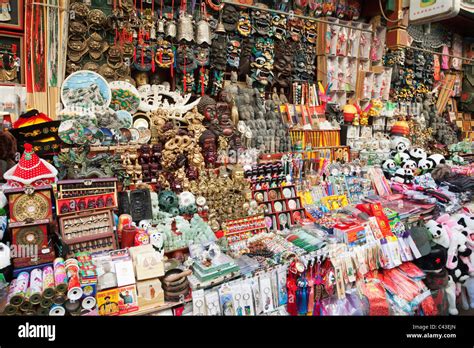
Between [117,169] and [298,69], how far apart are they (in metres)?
3.51

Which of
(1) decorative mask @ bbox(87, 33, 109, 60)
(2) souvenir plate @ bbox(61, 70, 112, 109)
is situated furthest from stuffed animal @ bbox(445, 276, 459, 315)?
(1) decorative mask @ bbox(87, 33, 109, 60)

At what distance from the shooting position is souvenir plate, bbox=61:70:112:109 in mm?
3260

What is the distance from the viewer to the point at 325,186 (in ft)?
13.6

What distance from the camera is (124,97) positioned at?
3.54 meters

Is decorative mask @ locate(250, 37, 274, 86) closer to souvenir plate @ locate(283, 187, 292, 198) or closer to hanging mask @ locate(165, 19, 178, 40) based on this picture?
hanging mask @ locate(165, 19, 178, 40)

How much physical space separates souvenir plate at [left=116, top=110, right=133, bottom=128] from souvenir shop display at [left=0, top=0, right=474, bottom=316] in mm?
27

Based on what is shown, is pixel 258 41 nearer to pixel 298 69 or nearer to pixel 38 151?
pixel 298 69

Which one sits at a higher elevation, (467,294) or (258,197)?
(258,197)

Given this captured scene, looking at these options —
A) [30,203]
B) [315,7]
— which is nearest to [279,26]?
[315,7]

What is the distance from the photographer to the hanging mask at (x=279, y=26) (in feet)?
16.2

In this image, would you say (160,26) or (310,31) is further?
(310,31)

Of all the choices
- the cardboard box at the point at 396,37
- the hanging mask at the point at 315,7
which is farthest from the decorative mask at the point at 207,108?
the cardboard box at the point at 396,37

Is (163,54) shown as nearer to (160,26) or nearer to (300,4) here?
(160,26)

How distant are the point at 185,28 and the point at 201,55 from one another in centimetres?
36
